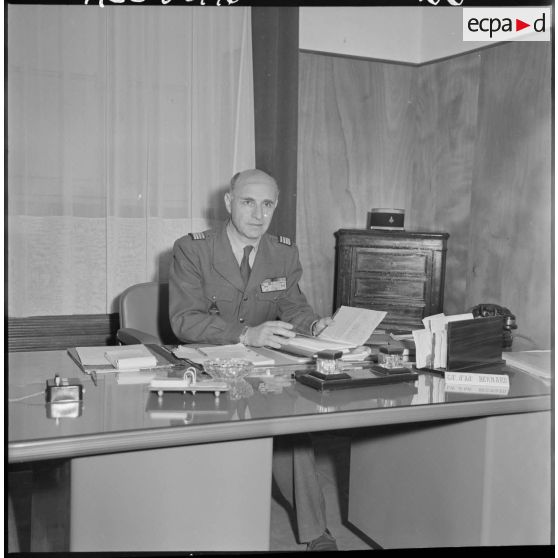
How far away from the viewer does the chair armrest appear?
7.75 feet

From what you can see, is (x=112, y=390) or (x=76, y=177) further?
(x=76, y=177)

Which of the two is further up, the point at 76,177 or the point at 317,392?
the point at 76,177

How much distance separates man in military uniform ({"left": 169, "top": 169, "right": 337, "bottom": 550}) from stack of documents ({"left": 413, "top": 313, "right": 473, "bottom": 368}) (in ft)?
1.57

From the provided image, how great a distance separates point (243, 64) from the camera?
3762mm

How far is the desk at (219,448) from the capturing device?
4.61 feet

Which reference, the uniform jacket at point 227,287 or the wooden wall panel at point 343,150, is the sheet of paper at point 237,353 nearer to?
the uniform jacket at point 227,287

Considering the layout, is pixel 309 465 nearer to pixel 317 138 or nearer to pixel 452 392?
pixel 452 392

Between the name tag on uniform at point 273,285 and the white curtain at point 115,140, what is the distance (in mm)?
1070

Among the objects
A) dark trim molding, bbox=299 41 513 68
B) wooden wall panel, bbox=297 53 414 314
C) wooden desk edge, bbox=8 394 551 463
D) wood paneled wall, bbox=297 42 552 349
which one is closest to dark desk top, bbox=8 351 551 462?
wooden desk edge, bbox=8 394 551 463

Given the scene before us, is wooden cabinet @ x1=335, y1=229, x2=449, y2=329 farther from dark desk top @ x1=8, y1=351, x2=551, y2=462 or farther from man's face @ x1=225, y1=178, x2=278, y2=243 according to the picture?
dark desk top @ x1=8, y1=351, x2=551, y2=462

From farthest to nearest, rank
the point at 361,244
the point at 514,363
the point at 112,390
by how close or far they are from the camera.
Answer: the point at 361,244 → the point at 514,363 → the point at 112,390

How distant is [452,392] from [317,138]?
3.02 metres

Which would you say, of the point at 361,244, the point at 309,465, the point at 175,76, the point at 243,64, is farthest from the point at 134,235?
the point at 309,465

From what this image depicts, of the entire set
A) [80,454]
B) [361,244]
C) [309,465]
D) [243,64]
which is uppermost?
[243,64]
